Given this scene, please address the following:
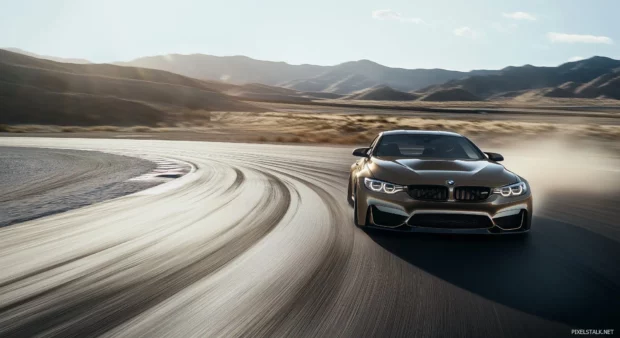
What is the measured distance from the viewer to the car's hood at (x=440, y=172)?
21.8ft

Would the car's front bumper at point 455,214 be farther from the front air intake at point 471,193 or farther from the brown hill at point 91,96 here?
the brown hill at point 91,96

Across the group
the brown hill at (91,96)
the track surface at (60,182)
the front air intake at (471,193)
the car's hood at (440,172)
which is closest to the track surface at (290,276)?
the front air intake at (471,193)

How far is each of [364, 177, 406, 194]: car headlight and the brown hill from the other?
6344cm

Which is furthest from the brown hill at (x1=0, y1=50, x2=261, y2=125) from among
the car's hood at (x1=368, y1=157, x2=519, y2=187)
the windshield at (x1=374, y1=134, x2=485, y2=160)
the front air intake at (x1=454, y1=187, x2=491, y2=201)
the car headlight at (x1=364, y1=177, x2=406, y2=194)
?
the front air intake at (x1=454, y1=187, x2=491, y2=201)

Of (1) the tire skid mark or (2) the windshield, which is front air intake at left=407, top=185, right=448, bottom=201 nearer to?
(2) the windshield

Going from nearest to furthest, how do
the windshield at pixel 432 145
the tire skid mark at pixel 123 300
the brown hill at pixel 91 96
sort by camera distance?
the tire skid mark at pixel 123 300, the windshield at pixel 432 145, the brown hill at pixel 91 96

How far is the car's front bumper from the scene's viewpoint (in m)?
6.49

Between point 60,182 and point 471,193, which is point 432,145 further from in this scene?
point 60,182

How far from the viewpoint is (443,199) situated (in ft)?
21.5

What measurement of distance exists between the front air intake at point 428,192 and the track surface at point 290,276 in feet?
1.87

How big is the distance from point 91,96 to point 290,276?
80.0 metres

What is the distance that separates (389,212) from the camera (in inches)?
267

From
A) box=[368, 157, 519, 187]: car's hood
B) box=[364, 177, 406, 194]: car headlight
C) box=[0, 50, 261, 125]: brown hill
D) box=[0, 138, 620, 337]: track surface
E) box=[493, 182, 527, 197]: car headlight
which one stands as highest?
box=[368, 157, 519, 187]: car's hood

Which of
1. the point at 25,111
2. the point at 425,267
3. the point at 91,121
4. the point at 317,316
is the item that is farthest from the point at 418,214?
the point at 25,111
